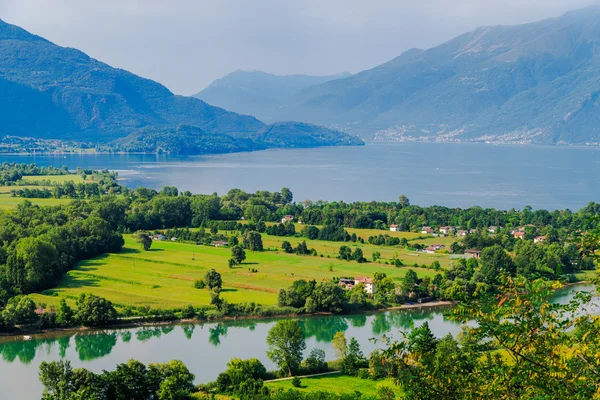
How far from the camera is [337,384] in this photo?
15.6 m

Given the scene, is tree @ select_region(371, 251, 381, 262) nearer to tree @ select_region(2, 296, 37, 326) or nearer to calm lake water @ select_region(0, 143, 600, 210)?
tree @ select_region(2, 296, 37, 326)

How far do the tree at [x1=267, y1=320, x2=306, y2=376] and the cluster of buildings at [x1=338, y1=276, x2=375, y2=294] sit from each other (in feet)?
25.7

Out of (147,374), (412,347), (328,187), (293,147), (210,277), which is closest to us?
(412,347)

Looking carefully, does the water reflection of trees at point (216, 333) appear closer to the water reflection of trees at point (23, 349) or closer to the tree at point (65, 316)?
the tree at point (65, 316)

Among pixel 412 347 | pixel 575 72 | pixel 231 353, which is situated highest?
pixel 575 72

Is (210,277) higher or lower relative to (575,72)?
lower

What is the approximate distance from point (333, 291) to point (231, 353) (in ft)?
Result: 16.8

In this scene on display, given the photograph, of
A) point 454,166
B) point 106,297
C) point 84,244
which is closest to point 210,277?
point 106,297

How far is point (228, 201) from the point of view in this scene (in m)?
45.1

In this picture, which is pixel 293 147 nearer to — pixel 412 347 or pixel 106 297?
pixel 106 297

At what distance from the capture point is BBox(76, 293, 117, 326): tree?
20641 millimetres

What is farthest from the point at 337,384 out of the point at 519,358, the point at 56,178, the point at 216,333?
the point at 56,178

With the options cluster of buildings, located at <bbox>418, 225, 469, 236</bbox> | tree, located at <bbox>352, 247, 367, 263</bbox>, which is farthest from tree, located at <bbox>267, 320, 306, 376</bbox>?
cluster of buildings, located at <bbox>418, 225, 469, 236</bbox>

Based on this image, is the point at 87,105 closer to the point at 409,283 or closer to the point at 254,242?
the point at 254,242
